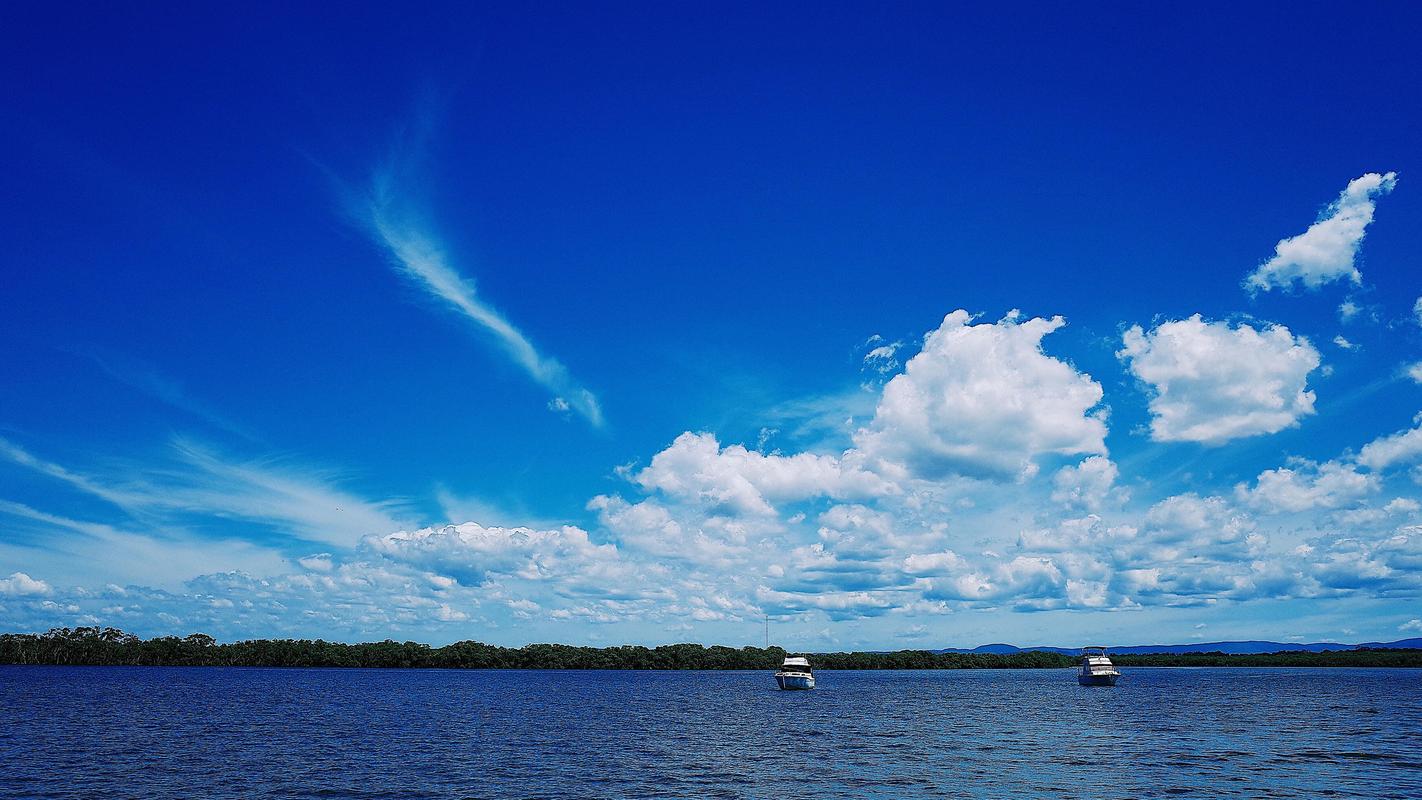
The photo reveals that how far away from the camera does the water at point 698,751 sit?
47406 millimetres

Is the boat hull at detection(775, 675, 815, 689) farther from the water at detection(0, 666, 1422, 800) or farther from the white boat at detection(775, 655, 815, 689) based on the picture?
the water at detection(0, 666, 1422, 800)

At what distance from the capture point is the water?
47.4 metres

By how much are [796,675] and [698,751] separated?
105m

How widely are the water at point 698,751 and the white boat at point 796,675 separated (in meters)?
49.4

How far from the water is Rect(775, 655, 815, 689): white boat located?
162 ft

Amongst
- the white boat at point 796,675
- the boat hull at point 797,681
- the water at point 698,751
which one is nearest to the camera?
the water at point 698,751

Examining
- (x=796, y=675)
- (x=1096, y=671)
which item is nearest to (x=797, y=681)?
(x=796, y=675)

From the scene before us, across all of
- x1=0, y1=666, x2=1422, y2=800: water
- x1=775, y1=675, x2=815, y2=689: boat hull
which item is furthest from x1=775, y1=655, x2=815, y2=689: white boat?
x1=0, y1=666, x2=1422, y2=800: water

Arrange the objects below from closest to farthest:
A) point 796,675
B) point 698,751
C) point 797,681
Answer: point 698,751
point 797,681
point 796,675

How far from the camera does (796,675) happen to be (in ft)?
546

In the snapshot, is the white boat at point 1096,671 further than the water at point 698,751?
Yes

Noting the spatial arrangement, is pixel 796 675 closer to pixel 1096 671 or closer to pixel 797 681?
pixel 797 681

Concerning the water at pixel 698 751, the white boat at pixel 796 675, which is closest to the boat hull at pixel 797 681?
the white boat at pixel 796 675

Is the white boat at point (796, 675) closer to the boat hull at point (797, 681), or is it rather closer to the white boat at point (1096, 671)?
the boat hull at point (797, 681)
